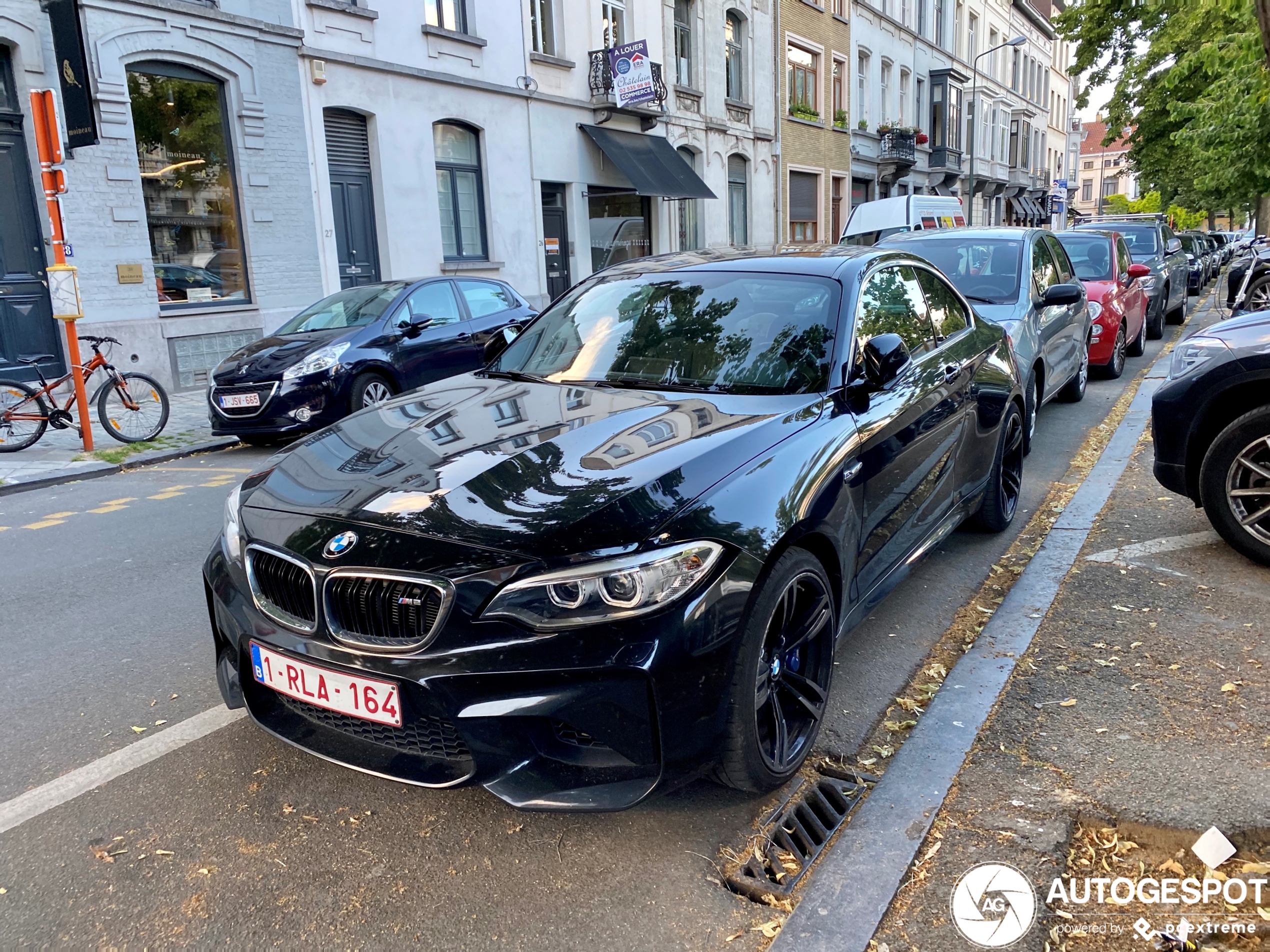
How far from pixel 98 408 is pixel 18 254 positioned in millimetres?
3973

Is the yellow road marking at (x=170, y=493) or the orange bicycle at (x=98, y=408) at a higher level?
the orange bicycle at (x=98, y=408)

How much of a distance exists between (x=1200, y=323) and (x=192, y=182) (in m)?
16.6

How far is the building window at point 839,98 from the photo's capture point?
1249 inches

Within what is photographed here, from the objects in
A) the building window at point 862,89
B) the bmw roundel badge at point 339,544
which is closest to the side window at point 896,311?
the bmw roundel badge at point 339,544

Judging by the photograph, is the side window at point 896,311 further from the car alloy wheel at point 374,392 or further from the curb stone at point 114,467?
the curb stone at point 114,467

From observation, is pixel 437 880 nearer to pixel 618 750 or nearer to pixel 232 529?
pixel 618 750

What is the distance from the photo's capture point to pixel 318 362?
8.98 meters

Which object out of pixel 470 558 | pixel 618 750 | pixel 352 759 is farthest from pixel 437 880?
pixel 470 558

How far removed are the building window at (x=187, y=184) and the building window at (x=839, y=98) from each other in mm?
22864

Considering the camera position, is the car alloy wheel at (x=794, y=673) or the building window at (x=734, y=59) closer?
the car alloy wheel at (x=794, y=673)

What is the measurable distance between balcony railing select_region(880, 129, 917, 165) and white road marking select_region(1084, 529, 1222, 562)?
3263cm

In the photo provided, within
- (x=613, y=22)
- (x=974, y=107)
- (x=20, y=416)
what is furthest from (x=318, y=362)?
(x=974, y=107)

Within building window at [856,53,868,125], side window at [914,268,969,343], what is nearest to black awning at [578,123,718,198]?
building window at [856,53,868,125]

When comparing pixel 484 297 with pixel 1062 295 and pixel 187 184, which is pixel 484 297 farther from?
pixel 1062 295
